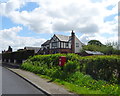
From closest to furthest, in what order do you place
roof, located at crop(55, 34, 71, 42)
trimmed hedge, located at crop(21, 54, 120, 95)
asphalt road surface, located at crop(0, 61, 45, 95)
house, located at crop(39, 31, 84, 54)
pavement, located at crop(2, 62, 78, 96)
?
pavement, located at crop(2, 62, 78, 96)
asphalt road surface, located at crop(0, 61, 45, 95)
trimmed hedge, located at crop(21, 54, 120, 95)
house, located at crop(39, 31, 84, 54)
roof, located at crop(55, 34, 71, 42)

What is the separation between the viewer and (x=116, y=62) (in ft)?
28.6

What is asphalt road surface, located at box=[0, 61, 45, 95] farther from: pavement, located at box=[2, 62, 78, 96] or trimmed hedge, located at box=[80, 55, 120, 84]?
trimmed hedge, located at box=[80, 55, 120, 84]

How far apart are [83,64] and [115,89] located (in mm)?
4295

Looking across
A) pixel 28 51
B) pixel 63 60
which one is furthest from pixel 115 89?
pixel 28 51

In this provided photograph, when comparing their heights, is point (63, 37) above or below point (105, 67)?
above

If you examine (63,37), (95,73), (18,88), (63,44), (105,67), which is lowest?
(18,88)

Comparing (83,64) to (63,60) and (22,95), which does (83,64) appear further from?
(22,95)

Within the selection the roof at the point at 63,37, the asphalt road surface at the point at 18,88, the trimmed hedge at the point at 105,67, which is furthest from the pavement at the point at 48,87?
the roof at the point at 63,37

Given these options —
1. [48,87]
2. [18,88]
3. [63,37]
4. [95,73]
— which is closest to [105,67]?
[95,73]

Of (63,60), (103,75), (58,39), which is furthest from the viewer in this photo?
(58,39)

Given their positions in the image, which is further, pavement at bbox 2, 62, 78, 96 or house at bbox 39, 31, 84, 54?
house at bbox 39, 31, 84, 54

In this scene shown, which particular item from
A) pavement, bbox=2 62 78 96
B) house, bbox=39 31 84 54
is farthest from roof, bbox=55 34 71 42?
→ pavement, bbox=2 62 78 96

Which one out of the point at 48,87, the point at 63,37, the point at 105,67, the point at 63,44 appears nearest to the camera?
the point at 48,87

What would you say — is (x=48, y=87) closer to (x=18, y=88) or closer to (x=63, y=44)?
(x=18, y=88)
